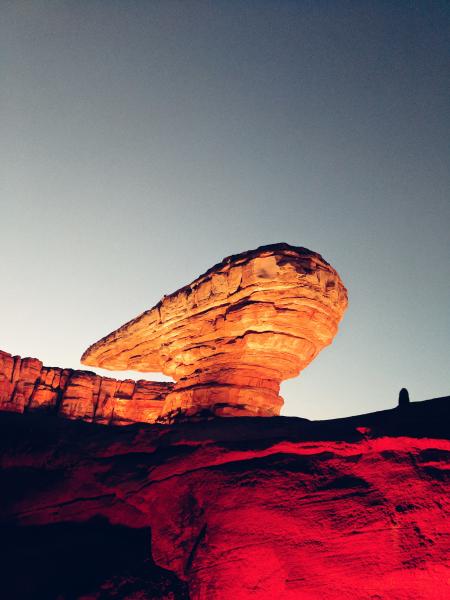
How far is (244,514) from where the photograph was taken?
817 cm

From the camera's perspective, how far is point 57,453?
10875 millimetres

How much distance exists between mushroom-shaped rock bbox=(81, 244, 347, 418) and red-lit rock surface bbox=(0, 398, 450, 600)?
6781 millimetres

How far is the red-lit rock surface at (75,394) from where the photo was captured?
96.3 ft

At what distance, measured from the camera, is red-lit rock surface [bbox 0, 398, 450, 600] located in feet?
23.7

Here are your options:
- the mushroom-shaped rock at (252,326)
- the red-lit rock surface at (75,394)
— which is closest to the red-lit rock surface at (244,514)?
the mushroom-shaped rock at (252,326)

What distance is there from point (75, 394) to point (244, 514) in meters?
25.6

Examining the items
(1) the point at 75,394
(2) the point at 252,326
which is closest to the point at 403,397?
(2) the point at 252,326

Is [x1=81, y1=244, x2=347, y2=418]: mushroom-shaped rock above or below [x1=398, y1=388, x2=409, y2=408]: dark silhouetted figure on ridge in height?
above

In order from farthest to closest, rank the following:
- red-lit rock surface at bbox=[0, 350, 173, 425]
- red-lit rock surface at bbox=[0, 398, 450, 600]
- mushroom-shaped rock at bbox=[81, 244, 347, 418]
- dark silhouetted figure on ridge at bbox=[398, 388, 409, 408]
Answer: red-lit rock surface at bbox=[0, 350, 173, 425]
mushroom-shaped rock at bbox=[81, 244, 347, 418]
dark silhouetted figure on ridge at bbox=[398, 388, 409, 408]
red-lit rock surface at bbox=[0, 398, 450, 600]

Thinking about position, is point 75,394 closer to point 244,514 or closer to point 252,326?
point 252,326

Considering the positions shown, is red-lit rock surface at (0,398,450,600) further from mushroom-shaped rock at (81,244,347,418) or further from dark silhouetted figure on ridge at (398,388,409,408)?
mushroom-shaped rock at (81,244,347,418)

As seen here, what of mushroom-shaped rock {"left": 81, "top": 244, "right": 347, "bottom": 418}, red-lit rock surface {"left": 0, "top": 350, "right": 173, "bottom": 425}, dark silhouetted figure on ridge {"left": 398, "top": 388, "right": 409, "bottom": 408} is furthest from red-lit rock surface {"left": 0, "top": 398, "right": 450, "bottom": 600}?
red-lit rock surface {"left": 0, "top": 350, "right": 173, "bottom": 425}

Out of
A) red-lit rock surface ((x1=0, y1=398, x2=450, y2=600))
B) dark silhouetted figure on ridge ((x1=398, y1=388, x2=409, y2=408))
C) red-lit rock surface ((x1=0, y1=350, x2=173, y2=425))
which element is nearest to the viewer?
red-lit rock surface ((x1=0, y1=398, x2=450, y2=600))

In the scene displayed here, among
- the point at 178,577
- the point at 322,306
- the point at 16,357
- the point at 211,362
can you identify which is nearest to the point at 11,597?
the point at 178,577
